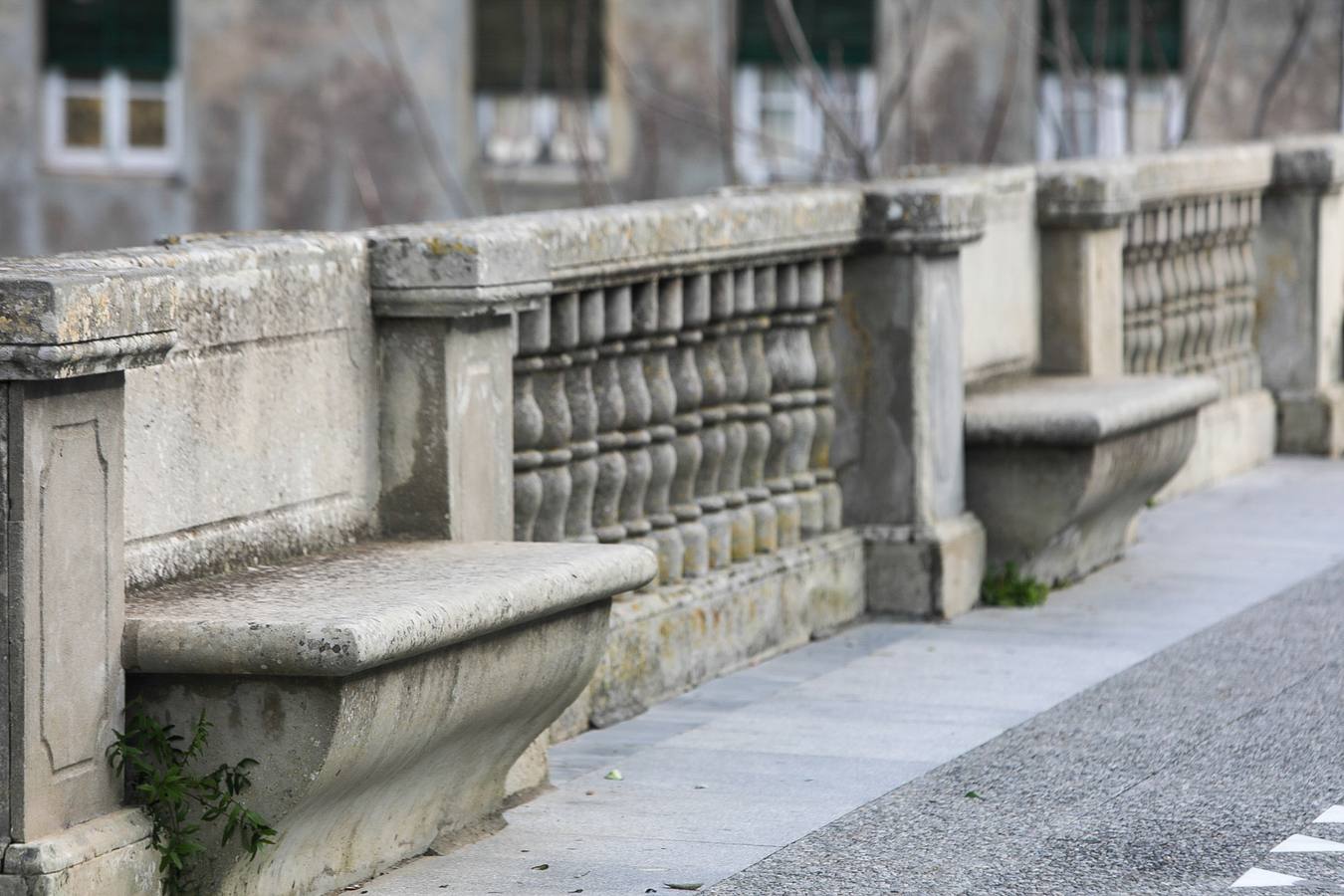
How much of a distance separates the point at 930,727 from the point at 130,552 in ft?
8.42

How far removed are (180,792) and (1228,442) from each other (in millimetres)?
7967

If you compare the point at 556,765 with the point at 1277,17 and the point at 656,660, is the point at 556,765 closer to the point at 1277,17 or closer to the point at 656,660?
the point at 656,660

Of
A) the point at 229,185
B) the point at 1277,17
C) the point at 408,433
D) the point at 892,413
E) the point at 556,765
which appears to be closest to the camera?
the point at 408,433

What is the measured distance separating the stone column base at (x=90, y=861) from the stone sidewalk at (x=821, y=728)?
0.66 metres

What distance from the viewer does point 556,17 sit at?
80.5ft

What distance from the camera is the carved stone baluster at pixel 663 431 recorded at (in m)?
7.12

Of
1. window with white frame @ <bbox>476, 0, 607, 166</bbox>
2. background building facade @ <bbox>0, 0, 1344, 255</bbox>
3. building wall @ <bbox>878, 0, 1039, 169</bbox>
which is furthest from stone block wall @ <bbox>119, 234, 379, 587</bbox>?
window with white frame @ <bbox>476, 0, 607, 166</bbox>

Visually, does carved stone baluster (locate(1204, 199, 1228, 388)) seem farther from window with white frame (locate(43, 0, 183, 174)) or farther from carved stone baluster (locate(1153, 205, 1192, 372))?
window with white frame (locate(43, 0, 183, 174))

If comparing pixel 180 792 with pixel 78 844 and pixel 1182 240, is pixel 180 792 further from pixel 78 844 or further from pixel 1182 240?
pixel 1182 240

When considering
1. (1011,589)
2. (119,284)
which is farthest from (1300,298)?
(119,284)

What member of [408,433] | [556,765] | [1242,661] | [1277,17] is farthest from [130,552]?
[1277,17]

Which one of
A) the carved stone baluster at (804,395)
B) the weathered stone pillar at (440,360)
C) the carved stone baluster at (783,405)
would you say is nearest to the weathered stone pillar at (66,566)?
the weathered stone pillar at (440,360)

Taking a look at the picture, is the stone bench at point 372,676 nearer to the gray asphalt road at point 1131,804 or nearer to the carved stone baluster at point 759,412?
the gray asphalt road at point 1131,804

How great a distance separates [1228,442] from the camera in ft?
38.7
